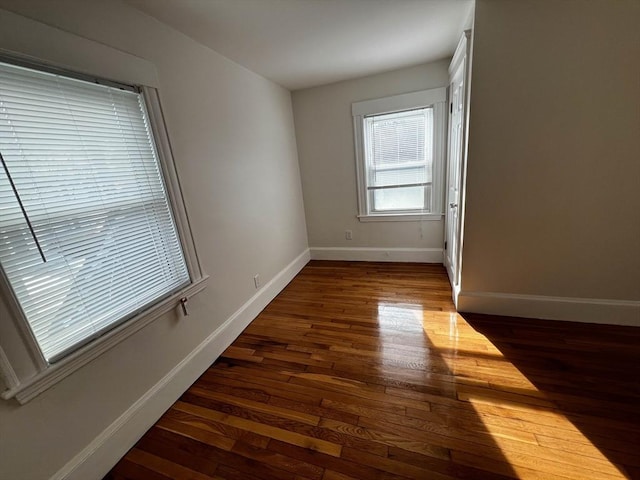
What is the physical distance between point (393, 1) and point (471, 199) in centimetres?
146

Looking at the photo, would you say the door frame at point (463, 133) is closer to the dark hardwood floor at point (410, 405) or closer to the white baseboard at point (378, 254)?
the dark hardwood floor at point (410, 405)

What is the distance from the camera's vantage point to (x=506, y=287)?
2158mm

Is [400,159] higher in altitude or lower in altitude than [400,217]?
higher

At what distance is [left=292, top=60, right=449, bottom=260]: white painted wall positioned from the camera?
297 centimetres

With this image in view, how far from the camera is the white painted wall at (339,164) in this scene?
117 inches

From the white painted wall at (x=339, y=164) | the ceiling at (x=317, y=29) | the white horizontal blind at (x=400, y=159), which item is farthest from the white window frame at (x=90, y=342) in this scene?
the white horizontal blind at (x=400, y=159)

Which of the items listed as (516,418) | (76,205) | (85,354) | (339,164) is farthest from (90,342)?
(339,164)

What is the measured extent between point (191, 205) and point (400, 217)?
2489 millimetres

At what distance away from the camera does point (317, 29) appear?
185 cm

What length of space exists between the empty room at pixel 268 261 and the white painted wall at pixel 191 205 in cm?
1

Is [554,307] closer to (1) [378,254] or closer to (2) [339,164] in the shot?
(1) [378,254]

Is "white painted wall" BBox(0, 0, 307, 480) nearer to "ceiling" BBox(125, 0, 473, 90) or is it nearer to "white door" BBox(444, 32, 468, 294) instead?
"ceiling" BBox(125, 0, 473, 90)

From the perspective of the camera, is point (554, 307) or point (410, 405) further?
point (554, 307)

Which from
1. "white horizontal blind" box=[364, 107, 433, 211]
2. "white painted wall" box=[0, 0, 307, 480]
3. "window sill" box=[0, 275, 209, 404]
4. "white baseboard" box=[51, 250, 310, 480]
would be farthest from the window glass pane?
"window sill" box=[0, 275, 209, 404]
